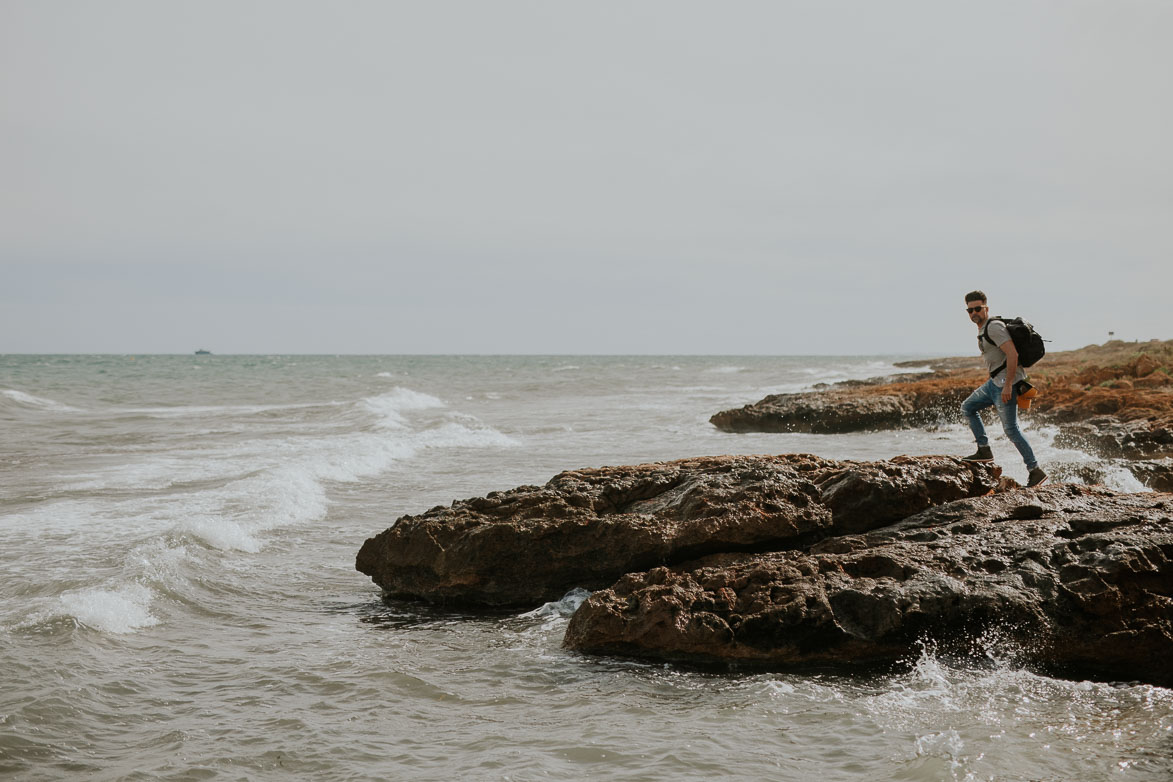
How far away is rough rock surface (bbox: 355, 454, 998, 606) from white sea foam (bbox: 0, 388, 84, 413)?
2618 cm

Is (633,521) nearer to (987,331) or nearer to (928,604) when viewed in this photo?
(928,604)

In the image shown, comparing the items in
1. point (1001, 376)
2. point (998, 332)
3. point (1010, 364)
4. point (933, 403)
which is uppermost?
point (998, 332)

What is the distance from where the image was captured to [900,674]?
494cm

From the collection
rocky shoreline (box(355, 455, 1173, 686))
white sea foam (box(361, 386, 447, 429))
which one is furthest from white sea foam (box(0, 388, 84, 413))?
rocky shoreline (box(355, 455, 1173, 686))

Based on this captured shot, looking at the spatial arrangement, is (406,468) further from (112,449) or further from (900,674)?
(900,674)

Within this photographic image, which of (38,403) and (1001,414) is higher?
(1001,414)

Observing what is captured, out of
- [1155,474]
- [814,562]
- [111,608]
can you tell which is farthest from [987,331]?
[111,608]

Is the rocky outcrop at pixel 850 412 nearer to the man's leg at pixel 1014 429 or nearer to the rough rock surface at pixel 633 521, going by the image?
the man's leg at pixel 1014 429

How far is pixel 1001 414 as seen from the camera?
8539mm

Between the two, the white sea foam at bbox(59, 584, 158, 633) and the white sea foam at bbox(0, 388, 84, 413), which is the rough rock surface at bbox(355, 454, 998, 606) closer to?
the white sea foam at bbox(59, 584, 158, 633)

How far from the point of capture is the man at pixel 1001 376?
826 centimetres

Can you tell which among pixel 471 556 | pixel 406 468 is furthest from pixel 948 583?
pixel 406 468

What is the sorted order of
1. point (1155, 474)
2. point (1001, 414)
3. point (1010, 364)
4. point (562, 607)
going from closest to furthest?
point (562, 607) → point (1010, 364) → point (1001, 414) → point (1155, 474)

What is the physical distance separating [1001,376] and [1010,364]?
19 centimetres
